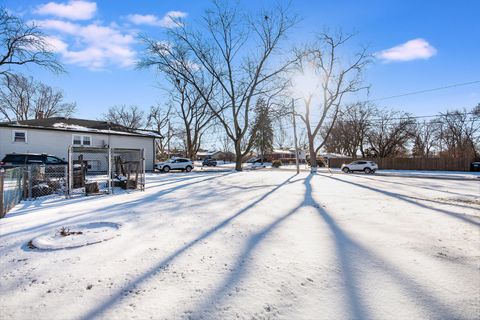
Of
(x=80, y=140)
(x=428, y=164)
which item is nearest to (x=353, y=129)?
(x=428, y=164)

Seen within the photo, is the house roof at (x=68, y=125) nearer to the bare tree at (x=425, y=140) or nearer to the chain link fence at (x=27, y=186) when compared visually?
the chain link fence at (x=27, y=186)

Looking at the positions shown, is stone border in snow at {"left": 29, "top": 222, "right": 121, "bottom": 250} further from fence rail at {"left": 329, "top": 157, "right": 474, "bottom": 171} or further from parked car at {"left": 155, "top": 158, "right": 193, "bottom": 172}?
fence rail at {"left": 329, "top": 157, "right": 474, "bottom": 171}

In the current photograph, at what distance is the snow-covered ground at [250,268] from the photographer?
2666 mm

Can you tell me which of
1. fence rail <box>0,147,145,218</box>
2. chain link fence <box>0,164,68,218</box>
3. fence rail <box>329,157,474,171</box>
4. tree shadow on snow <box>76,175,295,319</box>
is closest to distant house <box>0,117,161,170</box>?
fence rail <box>0,147,145,218</box>

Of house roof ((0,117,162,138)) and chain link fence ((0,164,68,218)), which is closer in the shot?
chain link fence ((0,164,68,218))

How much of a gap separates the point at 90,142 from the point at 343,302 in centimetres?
2467

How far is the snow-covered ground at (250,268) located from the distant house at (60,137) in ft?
48.6

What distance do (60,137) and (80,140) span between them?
4.74ft

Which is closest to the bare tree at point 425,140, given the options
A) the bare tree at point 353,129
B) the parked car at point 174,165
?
the bare tree at point 353,129

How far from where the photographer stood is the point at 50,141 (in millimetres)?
21328

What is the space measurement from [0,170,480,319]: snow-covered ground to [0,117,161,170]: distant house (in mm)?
14809

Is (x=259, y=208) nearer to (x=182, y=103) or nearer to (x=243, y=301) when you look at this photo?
(x=243, y=301)

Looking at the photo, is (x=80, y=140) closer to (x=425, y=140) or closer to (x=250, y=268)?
(x=250, y=268)

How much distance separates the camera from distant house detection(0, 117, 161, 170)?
1989 centimetres
